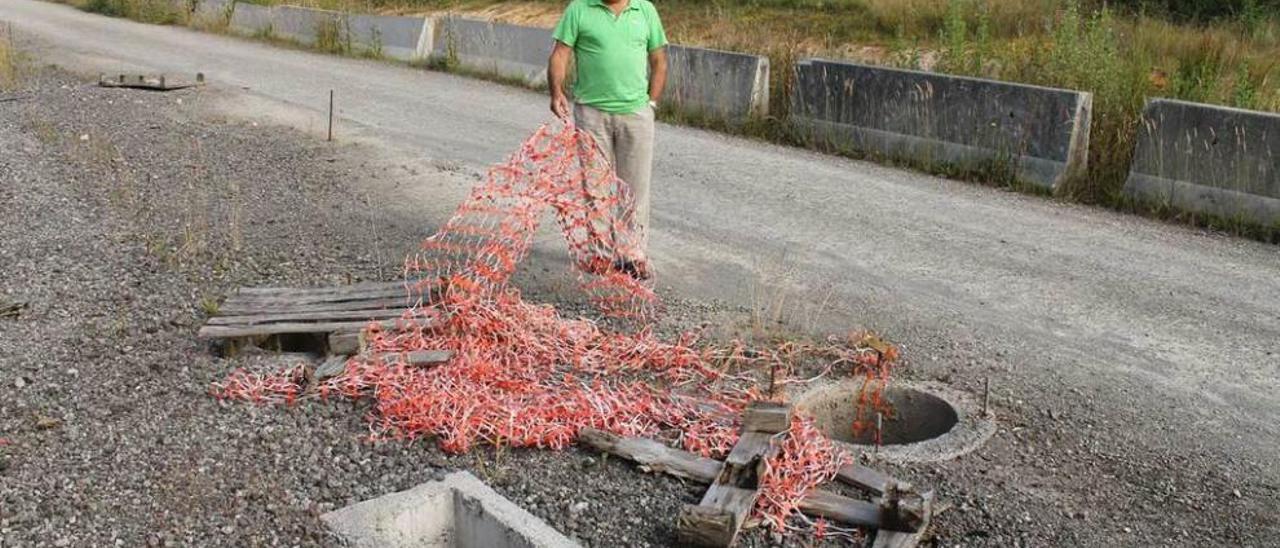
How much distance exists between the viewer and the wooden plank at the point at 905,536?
4.62 m

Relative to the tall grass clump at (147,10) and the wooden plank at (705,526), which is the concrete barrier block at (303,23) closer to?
the tall grass clump at (147,10)

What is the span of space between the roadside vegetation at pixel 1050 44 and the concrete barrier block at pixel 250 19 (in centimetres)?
128

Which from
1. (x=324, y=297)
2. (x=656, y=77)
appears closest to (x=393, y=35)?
(x=656, y=77)

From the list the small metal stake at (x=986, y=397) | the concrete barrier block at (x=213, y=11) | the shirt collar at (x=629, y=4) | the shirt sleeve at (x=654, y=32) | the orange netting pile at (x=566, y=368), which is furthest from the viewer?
the concrete barrier block at (x=213, y=11)

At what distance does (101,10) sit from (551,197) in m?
24.7

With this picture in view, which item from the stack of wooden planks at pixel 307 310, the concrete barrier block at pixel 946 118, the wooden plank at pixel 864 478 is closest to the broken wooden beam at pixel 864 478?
the wooden plank at pixel 864 478

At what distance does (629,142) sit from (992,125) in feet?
14.4

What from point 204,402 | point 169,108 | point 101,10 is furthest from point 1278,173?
point 101,10

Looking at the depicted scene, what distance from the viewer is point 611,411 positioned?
5719 mm

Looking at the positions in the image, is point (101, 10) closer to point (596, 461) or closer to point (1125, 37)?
point (1125, 37)

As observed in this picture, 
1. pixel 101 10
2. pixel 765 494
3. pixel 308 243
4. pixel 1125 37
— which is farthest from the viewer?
pixel 101 10

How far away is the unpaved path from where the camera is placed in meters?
5.24

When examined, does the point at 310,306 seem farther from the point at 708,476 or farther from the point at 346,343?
the point at 708,476

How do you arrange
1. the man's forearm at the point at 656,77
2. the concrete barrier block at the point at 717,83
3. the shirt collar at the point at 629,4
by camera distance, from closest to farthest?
the shirt collar at the point at 629,4 < the man's forearm at the point at 656,77 < the concrete barrier block at the point at 717,83
